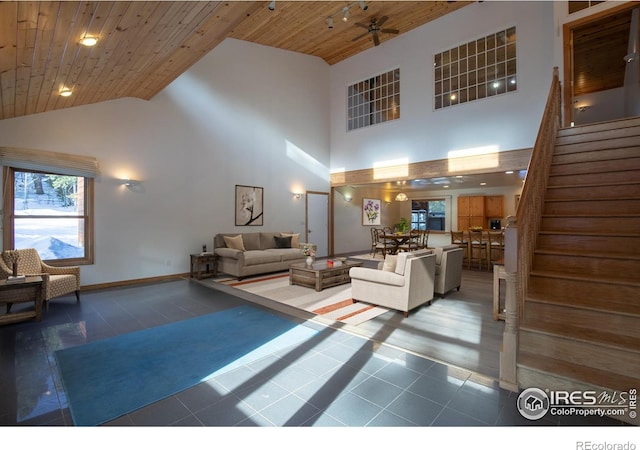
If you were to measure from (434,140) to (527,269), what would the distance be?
521 cm

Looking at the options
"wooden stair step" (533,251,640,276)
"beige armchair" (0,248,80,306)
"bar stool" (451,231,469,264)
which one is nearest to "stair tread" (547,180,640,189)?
"wooden stair step" (533,251,640,276)

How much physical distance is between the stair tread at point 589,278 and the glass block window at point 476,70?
5.16 meters

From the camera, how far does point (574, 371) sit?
227cm

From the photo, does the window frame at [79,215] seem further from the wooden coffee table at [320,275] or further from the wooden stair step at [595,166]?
the wooden stair step at [595,166]

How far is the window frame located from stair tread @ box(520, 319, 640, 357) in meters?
6.78

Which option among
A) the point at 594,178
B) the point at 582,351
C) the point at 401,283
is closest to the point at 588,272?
the point at 582,351

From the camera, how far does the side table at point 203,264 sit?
6.65m

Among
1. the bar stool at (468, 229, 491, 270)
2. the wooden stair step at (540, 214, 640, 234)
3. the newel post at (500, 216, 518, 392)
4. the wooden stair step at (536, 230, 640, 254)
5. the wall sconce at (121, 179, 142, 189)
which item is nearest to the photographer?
the newel post at (500, 216, 518, 392)

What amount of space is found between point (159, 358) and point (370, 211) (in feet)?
32.0

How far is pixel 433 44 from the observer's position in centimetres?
773

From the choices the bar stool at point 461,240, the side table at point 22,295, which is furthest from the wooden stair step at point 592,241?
the side table at point 22,295

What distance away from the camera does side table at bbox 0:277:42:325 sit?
383 centimetres

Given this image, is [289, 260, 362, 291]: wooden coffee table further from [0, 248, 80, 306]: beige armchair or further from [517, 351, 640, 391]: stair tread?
[0, 248, 80, 306]: beige armchair

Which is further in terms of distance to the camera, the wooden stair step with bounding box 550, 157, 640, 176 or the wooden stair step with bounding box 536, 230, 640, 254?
the wooden stair step with bounding box 550, 157, 640, 176
